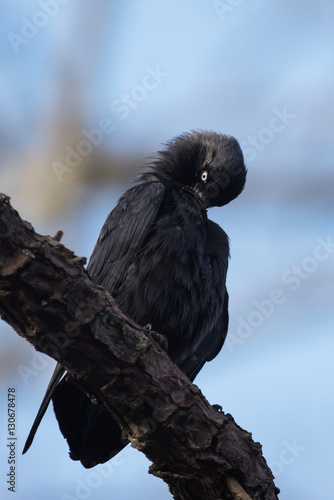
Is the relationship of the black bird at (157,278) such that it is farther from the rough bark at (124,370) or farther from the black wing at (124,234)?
the rough bark at (124,370)

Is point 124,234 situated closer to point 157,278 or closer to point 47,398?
point 157,278

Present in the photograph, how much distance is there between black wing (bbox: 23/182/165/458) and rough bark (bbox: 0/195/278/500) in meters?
1.34

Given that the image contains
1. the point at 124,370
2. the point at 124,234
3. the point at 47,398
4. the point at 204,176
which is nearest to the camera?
the point at 124,370

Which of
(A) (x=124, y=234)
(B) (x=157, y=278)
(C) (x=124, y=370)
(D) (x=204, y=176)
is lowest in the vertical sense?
(C) (x=124, y=370)

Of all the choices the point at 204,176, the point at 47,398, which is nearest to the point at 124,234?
the point at 204,176

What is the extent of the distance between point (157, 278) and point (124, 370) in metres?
1.35

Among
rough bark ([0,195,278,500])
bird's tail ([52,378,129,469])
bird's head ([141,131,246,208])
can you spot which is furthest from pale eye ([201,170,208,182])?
rough bark ([0,195,278,500])

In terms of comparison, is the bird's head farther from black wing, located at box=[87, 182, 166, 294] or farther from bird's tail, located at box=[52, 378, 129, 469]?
bird's tail, located at box=[52, 378, 129, 469]

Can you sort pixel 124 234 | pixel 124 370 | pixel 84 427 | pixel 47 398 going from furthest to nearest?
pixel 124 234
pixel 84 427
pixel 47 398
pixel 124 370

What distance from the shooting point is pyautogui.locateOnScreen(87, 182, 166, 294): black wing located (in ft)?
13.9

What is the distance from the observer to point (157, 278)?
411 centimetres

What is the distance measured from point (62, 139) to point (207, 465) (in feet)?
10.3

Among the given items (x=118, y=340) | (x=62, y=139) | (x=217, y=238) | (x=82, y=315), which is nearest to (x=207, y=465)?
(x=118, y=340)

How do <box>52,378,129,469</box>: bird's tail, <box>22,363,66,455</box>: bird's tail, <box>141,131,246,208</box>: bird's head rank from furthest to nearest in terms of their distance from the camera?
<box>141,131,246,208</box>: bird's head → <box>52,378,129,469</box>: bird's tail → <box>22,363,66,455</box>: bird's tail
